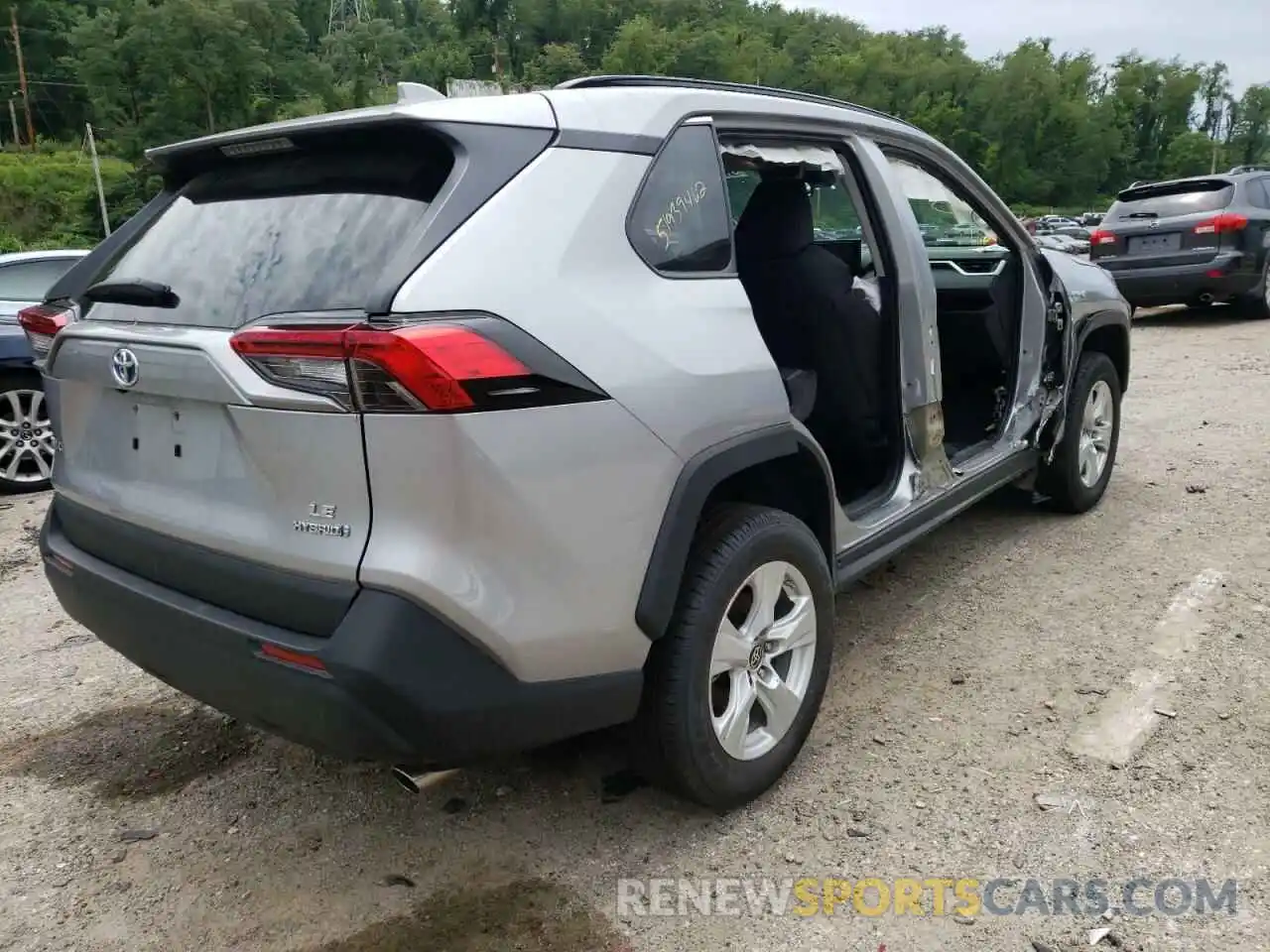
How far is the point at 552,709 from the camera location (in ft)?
6.98

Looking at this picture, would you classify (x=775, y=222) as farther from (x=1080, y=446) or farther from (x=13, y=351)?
(x=13, y=351)

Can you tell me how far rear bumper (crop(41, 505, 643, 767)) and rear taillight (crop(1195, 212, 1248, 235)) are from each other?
11141 millimetres

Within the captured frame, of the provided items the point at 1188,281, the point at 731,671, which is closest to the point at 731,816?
the point at 731,671

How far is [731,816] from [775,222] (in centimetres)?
215

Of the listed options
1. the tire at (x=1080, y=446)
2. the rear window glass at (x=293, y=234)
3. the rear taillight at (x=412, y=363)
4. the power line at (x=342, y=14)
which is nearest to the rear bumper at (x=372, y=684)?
the rear taillight at (x=412, y=363)

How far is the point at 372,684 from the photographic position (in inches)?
74.1

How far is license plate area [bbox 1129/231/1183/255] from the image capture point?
11.1 metres

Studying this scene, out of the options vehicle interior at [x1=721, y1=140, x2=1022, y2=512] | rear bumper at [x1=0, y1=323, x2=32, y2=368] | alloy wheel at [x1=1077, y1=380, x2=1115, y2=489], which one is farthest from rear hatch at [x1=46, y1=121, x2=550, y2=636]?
rear bumper at [x1=0, y1=323, x2=32, y2=368]

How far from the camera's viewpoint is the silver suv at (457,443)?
75.2 inches

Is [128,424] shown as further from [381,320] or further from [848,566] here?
[848,566]

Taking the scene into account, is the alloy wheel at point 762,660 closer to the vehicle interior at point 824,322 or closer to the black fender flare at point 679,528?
the black fender flare at point 679,528

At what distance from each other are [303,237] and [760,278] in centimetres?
191

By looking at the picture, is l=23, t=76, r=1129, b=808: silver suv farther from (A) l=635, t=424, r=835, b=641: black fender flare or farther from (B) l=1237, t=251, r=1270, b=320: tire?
(B) l=1237, t=251, r=1270, b=320: tire


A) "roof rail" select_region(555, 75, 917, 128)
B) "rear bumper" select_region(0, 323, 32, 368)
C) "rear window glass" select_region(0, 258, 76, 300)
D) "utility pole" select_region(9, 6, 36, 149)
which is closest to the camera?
"roof rail" select_region(555, 75, 917, 128)
